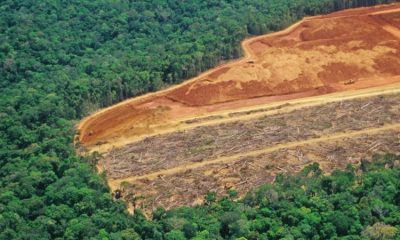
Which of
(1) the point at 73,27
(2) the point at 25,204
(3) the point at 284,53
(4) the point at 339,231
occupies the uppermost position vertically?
(1) the point at 73,27

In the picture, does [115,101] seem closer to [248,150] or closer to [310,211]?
[248,150]

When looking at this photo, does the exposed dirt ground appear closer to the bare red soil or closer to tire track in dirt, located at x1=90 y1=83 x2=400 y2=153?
tire track in dirt, located at x1=90 y1=83 x2=400 y2=153

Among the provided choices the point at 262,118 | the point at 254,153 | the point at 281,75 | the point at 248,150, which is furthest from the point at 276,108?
the point at 254,153

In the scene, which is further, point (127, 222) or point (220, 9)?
point (220, 9)

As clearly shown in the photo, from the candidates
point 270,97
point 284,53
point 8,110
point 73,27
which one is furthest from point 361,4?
point 8,110

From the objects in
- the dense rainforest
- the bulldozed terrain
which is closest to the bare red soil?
the bulldozed terrain

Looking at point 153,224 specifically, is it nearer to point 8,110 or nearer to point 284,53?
point 8,110
